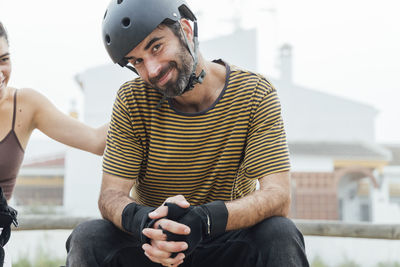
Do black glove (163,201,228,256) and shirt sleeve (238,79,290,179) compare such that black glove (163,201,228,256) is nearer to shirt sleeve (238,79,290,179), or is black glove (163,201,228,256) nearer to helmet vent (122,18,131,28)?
shirt sleeve (238,79,290,179)

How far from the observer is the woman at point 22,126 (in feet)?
6.44

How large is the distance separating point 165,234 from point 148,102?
608mm

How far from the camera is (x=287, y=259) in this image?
148 centimetres

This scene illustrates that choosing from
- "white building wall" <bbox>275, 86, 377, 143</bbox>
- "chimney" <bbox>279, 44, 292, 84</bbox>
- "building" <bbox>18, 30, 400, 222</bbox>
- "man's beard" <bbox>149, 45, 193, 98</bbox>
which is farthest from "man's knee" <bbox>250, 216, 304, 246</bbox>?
"chimney" <bbox>279, 44, 292, 84</bbox>

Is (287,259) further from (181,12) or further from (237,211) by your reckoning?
(181,12)

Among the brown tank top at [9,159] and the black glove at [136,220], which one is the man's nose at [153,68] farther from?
the brown tank top at [9,159]

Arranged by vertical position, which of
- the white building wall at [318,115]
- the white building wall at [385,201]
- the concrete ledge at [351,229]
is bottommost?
the white building wall at [385,201]

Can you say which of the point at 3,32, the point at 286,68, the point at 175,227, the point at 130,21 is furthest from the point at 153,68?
the point at 286,68

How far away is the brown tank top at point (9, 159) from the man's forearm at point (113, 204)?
520 mm

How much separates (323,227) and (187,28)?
157cm

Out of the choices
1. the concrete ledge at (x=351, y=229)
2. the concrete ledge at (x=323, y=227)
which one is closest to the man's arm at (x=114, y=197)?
the concrete ledge at (x=323, y=227)

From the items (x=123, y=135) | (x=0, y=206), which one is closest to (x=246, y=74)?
(x=123, y=135)

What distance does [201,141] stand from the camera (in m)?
1.76

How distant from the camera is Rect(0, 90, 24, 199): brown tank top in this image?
196 centimetres
